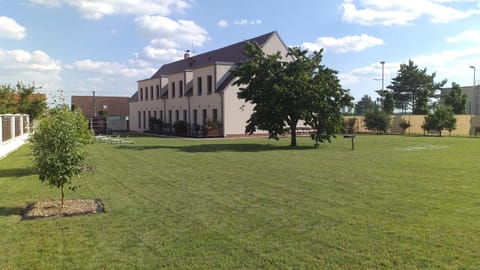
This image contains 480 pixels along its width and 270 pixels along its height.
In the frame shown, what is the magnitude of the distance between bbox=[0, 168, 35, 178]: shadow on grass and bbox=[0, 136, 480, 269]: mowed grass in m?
0.08

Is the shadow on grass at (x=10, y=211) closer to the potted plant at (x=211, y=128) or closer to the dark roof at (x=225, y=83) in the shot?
the potted plant at (x=211, y=128)

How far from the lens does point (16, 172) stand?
40.0 ft

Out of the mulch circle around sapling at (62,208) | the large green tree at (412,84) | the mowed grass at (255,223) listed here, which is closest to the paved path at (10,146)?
the mowed grass at (255,223)

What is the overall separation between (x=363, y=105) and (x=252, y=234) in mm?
109186

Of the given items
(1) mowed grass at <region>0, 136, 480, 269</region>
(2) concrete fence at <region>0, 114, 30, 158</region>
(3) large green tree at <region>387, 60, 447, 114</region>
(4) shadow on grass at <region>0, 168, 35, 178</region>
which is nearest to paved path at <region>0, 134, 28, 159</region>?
(2) concrete fence at <region>0, 114, 30, 158</region>

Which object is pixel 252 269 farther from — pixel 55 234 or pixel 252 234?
pixel 55 234

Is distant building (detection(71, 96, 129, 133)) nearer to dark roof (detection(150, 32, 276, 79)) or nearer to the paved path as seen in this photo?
dark roof (detection(150, 32, 276, 79))

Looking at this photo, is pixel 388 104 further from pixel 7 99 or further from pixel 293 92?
pixel 7 99

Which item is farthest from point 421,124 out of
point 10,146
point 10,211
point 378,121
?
point 10,211

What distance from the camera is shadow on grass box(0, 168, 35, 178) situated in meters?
11.6

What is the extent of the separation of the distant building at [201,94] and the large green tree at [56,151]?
19.8 meters

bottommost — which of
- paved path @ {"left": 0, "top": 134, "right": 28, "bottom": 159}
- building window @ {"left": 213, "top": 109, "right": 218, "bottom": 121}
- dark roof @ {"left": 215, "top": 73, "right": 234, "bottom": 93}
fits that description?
paved path @ {"left": 0, "top": 134, "right": 28, "bottom": 159}

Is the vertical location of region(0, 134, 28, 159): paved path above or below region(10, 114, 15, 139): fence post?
below

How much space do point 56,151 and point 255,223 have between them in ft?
12.8
